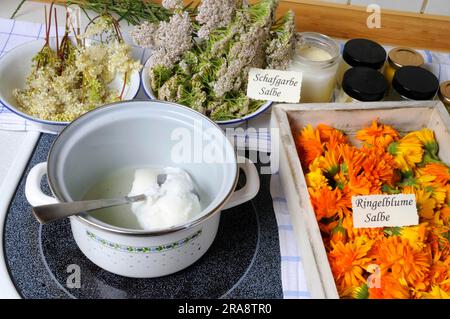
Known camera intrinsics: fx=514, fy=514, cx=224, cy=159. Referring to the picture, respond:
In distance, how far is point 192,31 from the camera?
2.78 feet

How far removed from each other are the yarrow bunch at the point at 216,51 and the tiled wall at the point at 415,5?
37 centimetres

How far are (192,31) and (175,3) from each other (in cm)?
6

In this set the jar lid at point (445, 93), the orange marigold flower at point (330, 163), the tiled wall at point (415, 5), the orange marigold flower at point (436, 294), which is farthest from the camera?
the tiled wall at point (415, 5)

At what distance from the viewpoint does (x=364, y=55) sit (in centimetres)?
93

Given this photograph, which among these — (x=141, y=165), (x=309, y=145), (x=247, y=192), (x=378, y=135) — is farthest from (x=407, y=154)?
(x=141, y=165)

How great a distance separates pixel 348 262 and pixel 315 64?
1.22 ft

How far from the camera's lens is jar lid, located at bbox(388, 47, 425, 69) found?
37.3 inches

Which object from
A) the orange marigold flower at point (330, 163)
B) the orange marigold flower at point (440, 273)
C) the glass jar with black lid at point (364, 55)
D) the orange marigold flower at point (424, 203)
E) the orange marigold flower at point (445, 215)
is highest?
the glass jar with black lid at point (364, 55)

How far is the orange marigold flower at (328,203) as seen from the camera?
721mm

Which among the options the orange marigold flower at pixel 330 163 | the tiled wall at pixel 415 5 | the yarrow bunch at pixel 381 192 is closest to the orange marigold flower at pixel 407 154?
the yarrow bunch at pixel 381 192
